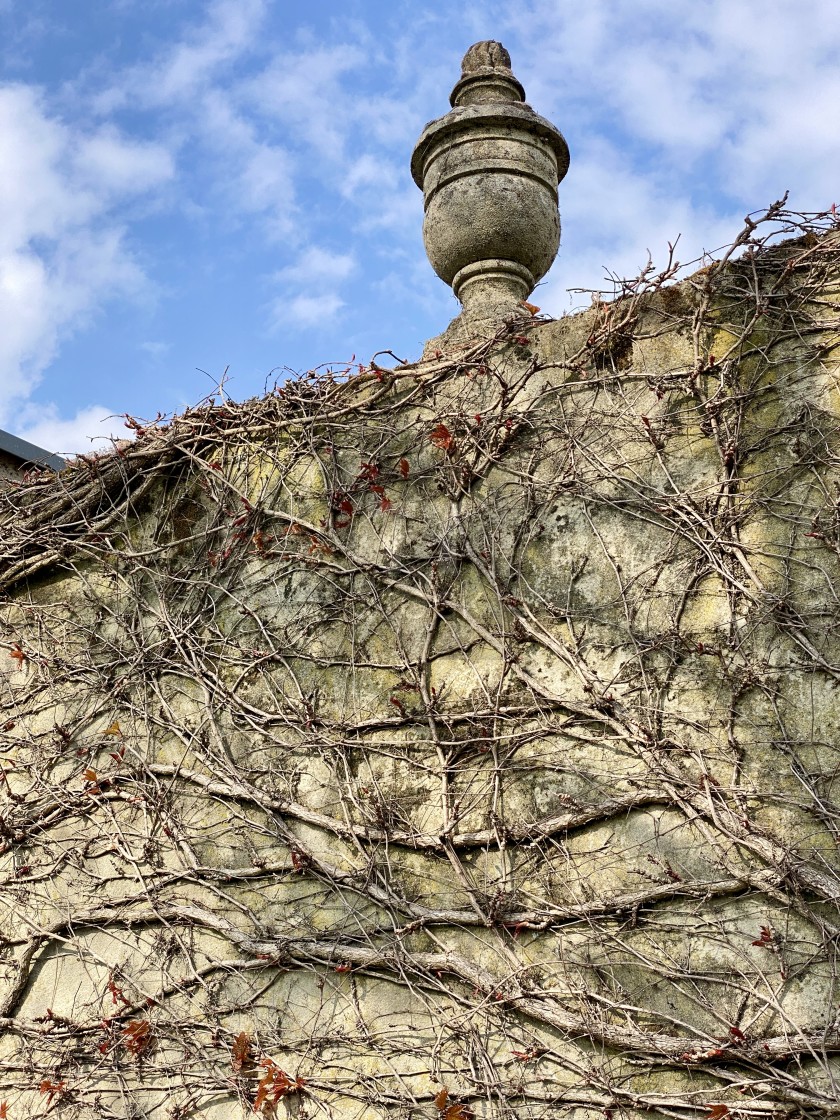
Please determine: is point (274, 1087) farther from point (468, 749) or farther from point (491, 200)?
point (491, 200)

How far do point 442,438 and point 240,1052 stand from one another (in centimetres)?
196

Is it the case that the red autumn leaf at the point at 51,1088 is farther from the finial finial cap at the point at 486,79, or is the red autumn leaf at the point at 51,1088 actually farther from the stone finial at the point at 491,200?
the finial finial cap at the point at 486,79

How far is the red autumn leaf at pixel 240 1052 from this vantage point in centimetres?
292

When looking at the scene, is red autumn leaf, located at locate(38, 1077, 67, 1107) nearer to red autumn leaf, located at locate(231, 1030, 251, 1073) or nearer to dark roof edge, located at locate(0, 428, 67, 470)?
red autumn leaf, located at locate(231, 1030, 251, 1073)

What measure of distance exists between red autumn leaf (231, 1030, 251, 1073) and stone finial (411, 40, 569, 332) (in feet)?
7.99

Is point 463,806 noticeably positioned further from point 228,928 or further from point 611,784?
point 228,928

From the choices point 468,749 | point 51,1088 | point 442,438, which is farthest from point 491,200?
point 51,1088

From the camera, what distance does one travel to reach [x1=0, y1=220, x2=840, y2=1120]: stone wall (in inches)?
100

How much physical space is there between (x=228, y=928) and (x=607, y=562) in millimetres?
1593

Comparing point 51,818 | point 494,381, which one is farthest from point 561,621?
point 51,818

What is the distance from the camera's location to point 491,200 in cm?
377

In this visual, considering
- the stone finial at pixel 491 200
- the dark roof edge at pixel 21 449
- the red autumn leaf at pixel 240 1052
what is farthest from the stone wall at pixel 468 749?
the dark roof edge at pixel 21 449

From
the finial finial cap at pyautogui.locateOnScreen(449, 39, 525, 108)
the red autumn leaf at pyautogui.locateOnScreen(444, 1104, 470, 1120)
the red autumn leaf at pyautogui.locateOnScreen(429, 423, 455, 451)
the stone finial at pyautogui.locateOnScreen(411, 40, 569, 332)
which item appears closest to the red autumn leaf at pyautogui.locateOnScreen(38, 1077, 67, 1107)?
the red autumn leaf at pyautogui.locateOnScreen(444, 1104, 470, 1120)

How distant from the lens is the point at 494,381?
3.39m
